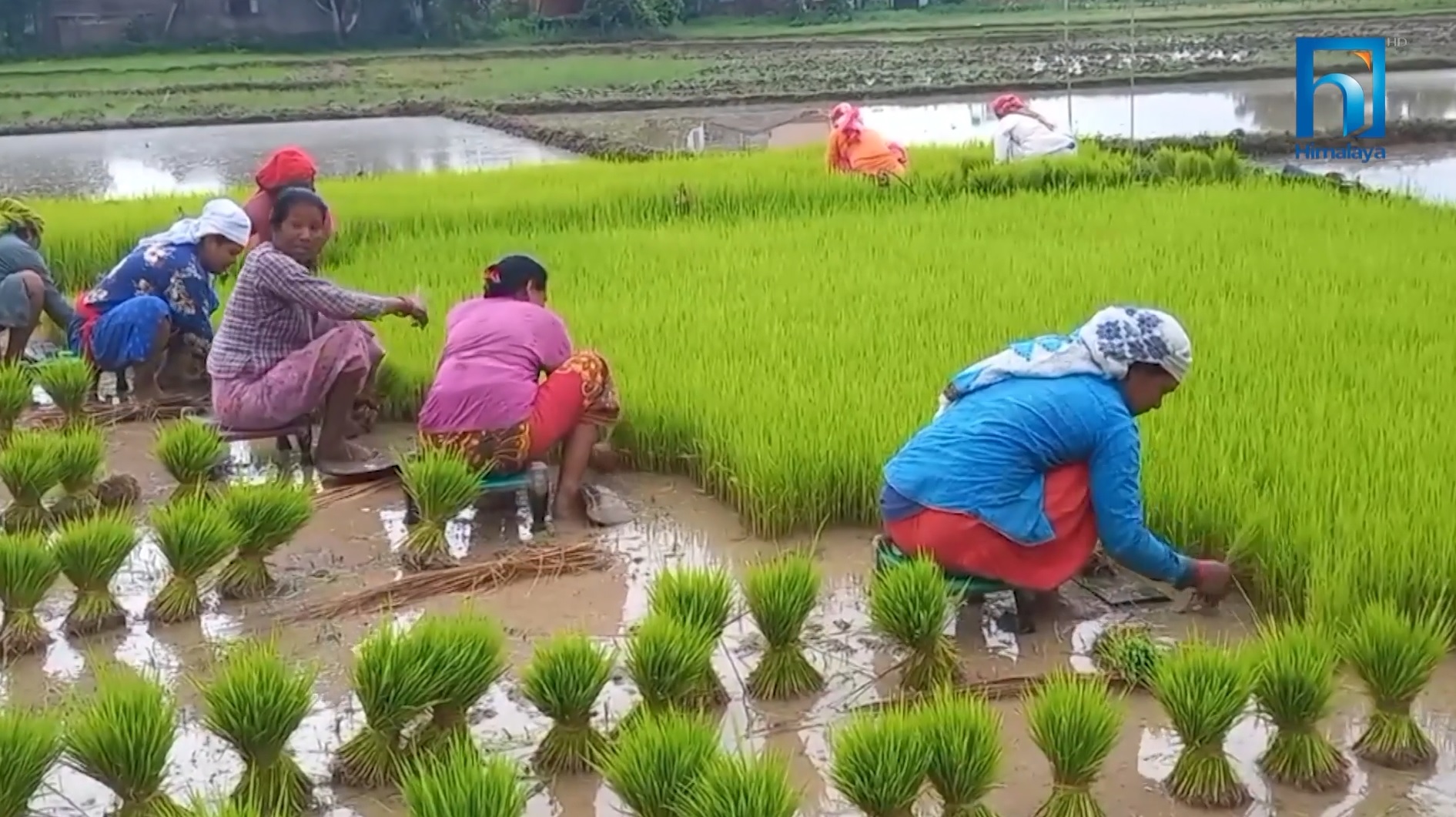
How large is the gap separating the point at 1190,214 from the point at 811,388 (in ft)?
13.1

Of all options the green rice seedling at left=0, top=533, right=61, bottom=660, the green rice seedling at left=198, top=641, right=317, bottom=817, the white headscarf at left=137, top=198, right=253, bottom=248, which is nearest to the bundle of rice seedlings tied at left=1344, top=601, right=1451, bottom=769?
the green rice seedling at left=198, top=641, right=317, bottom=817

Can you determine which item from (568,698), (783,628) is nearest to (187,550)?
(568,698)

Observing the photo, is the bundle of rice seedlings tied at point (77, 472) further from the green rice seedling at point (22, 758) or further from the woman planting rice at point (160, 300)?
the green rice seedling at point (22, 758)

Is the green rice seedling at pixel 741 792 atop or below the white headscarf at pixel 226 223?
below

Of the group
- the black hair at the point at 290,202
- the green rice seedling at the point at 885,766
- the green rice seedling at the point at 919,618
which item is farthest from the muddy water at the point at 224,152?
the green rice seedling at the point at 885,766

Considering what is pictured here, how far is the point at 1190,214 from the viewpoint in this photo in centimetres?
792

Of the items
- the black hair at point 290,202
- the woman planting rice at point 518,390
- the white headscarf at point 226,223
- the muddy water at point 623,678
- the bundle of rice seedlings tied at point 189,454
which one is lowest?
the muddy water at point 623,678

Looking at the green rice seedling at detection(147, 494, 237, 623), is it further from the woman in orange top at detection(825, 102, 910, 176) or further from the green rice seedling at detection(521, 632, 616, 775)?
the woman in orange top at detection(825, 102, 910, 176)

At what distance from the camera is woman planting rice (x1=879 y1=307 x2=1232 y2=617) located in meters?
3.19

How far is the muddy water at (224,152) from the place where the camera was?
43.8 ft

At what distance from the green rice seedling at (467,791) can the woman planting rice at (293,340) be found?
236 cm

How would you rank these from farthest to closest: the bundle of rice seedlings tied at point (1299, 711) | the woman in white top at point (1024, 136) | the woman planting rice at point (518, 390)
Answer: the woman in white top at point (1024, 136) < the woman planting rice at point (518, 390) < the bundle of rice seedlings tied at point (1299, 711)

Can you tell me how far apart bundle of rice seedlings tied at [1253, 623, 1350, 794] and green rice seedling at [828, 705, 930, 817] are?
69 cm

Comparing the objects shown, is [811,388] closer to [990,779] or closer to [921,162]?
[990,779]
